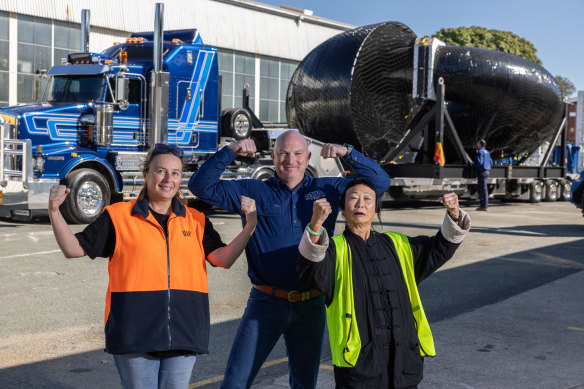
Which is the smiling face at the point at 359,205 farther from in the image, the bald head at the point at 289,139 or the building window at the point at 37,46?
the building window at the point at 37,46

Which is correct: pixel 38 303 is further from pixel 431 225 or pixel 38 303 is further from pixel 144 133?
pixel 431 225

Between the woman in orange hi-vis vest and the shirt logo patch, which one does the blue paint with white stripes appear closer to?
the shirt logo patch

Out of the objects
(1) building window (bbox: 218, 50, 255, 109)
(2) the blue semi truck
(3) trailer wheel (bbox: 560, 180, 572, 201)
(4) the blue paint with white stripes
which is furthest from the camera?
(1) building window (bbox: 218, 50, 255, 109)

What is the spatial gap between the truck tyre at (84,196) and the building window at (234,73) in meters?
20.8

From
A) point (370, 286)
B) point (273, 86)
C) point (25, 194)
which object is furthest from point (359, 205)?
point (273, 86)

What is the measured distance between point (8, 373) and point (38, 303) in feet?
7.82

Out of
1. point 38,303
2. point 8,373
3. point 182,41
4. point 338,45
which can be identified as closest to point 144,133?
point 182,41

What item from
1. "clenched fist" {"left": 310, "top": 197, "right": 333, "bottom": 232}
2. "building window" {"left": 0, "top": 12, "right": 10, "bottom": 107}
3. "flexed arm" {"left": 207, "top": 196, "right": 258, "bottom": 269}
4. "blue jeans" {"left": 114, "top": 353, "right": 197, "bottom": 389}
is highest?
"building window" {"left": 0, "top": 12, "right": 10, "bottom": 107}

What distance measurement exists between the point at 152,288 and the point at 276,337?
0.81 m

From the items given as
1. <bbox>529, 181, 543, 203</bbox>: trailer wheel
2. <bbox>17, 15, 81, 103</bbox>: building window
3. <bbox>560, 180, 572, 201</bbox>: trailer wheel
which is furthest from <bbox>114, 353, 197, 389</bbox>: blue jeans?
<bbox>17, 15, 81, 103</bbox>: building window

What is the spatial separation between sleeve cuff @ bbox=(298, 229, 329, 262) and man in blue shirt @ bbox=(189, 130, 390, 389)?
534mm

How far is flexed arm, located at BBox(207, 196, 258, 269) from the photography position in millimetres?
3203

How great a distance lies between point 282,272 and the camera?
351 centimetres

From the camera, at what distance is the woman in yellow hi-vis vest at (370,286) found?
299 cm
